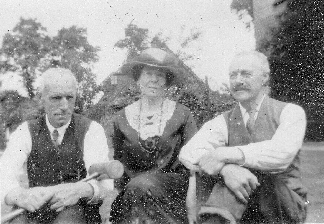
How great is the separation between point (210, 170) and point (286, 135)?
0.43m

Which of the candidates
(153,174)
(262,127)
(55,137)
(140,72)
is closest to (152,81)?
(140,72)

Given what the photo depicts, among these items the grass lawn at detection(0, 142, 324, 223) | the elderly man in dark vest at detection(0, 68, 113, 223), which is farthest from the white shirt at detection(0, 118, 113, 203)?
the grass lawn at detection(0, 142, 324, 223)

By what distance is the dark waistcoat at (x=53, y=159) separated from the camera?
6.90 feet

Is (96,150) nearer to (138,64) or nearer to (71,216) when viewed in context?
(71,216)

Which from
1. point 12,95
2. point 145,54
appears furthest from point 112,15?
point 12,95

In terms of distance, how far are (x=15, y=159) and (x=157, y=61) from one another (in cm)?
103

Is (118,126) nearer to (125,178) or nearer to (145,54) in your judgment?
(125,178)

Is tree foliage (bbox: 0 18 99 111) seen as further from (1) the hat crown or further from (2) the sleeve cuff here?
(2) the sleeve cuff

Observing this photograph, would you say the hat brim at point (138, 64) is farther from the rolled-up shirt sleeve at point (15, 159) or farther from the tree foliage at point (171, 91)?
the rolled-up shirt sleeve at point (15, 159)

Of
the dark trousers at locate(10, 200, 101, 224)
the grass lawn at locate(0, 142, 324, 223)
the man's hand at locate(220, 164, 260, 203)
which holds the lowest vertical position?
the grass lawn at locate(0, 142, 324, 223)

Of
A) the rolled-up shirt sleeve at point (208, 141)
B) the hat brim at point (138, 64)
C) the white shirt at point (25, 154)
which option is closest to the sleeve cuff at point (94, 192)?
the white shirt at point (25, 154)

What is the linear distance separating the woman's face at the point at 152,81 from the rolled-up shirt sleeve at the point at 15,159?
781 millimetres

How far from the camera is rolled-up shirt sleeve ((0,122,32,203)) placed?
1975 mm

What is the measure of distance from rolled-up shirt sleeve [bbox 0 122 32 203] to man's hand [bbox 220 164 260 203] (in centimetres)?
107
